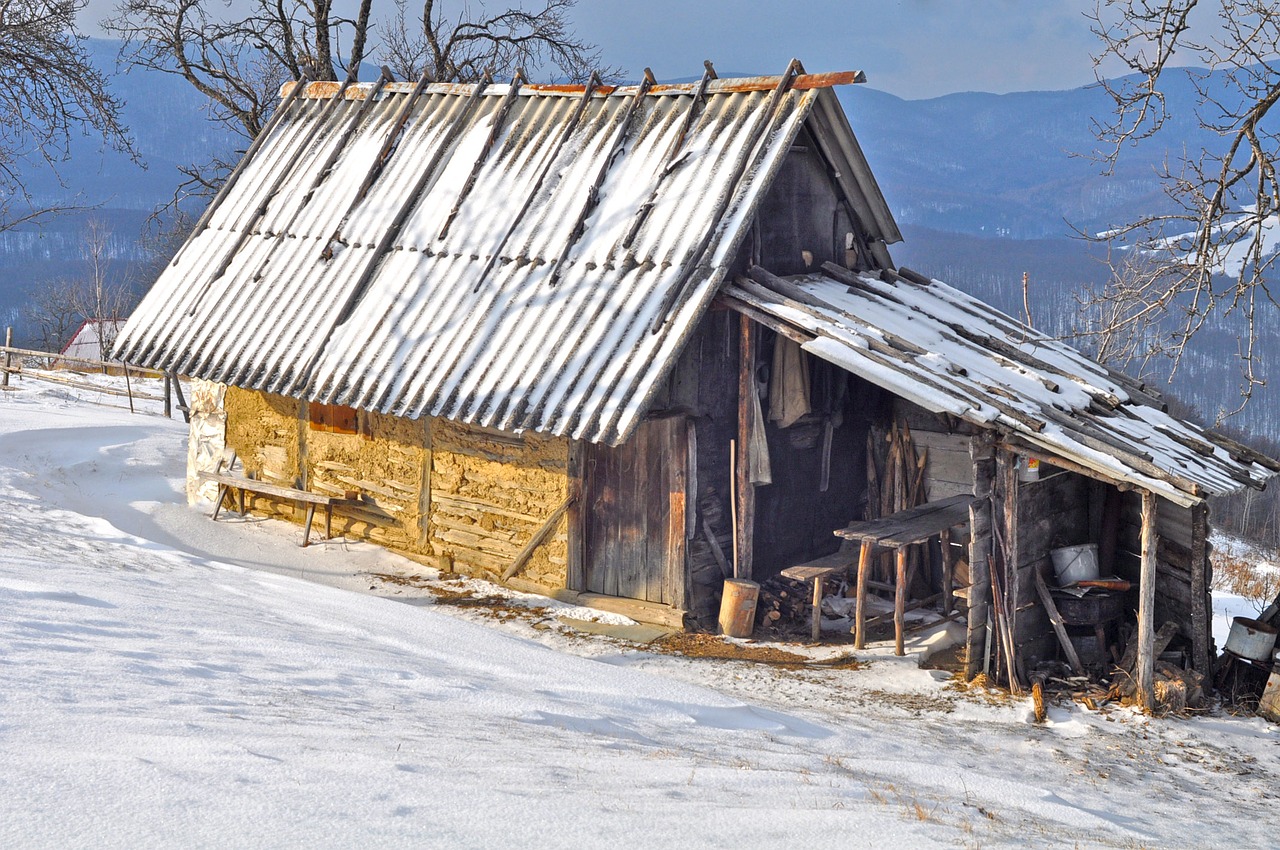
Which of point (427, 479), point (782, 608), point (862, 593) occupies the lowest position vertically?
point (782, 608)

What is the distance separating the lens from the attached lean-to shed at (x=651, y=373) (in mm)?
10430

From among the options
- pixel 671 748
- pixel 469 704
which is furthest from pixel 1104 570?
pixel 469 704

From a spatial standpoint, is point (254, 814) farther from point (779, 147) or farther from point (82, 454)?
point (82, 454)

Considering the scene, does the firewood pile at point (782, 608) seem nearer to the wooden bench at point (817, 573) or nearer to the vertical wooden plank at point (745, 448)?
the wooden bench at point (817, 573)

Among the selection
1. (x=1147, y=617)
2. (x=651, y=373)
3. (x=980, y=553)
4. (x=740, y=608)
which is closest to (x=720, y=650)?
(x=740, y=608)

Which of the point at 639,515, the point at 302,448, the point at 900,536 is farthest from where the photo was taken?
the point at 302,448

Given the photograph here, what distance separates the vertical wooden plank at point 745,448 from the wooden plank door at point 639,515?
59cm

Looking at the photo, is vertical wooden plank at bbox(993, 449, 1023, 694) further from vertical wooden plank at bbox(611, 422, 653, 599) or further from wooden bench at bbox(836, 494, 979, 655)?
vertical wooden plank at bbox(611, 422, 653, 599)

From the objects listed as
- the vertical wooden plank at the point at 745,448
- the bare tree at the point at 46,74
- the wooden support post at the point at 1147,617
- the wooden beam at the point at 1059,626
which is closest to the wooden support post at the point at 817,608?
the vertical wooden plank at the point at 745,448

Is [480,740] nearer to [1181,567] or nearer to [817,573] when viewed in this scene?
[817,573]

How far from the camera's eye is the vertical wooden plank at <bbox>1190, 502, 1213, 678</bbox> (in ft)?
33.7

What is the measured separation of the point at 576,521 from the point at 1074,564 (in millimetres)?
4875

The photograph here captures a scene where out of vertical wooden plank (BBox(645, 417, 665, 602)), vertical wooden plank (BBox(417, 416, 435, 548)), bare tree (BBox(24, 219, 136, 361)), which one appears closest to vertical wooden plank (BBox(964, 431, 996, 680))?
vertical wooden plank (BBox(645, 417, 665, 602))

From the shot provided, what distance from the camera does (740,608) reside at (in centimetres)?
1100
